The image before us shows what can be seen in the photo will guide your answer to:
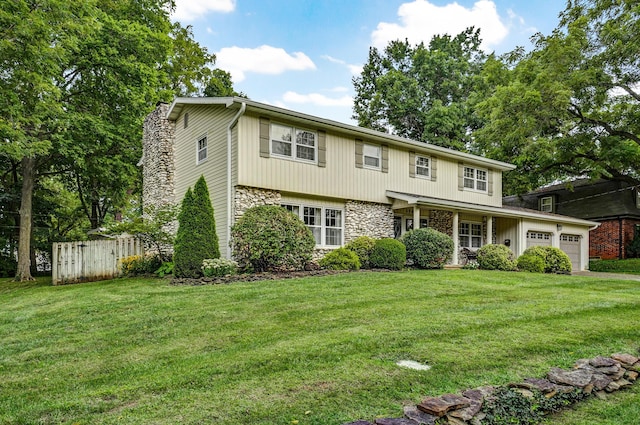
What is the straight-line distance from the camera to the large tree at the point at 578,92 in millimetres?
16438

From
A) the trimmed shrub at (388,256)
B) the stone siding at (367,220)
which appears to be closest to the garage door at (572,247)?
the stone siding at (367,220)

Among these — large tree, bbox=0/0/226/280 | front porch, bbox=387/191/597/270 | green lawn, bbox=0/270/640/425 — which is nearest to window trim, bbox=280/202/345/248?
front porch, bbox=387/191/597/270

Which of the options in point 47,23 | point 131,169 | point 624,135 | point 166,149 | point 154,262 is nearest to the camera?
point 47,23

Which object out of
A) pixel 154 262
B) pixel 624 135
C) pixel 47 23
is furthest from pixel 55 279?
pixel 624 135

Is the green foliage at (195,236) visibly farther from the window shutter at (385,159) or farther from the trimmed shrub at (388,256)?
the window shutter at (385,159)

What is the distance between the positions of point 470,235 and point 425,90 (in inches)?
584

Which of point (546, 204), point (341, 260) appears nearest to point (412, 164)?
point (341, 260)

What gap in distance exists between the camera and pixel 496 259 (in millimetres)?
14547

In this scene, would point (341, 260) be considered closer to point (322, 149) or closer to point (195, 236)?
point (322, 149)

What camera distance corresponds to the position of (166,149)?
15586 millimetres

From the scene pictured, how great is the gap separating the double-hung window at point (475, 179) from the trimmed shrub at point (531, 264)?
14.4 feet

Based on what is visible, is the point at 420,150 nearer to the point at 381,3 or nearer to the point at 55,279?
the point at 381,3

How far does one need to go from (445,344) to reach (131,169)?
16269 millimetres

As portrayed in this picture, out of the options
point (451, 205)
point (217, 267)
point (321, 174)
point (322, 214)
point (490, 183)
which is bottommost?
point (217, 267)
